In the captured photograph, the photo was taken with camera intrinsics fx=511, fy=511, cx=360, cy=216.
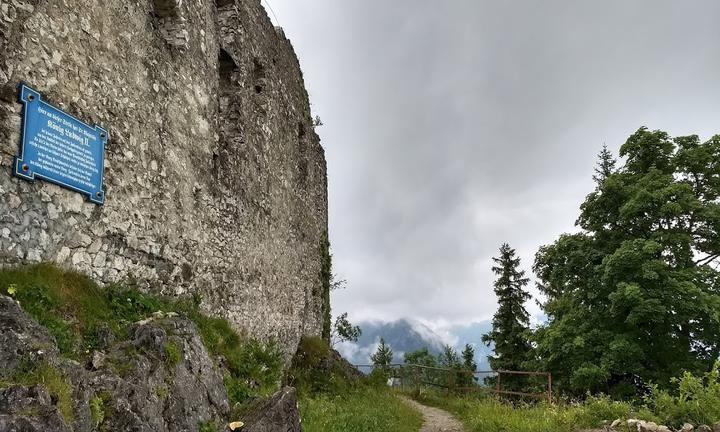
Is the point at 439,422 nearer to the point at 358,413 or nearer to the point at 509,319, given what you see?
the point at 358,413

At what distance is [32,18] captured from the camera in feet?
17.3

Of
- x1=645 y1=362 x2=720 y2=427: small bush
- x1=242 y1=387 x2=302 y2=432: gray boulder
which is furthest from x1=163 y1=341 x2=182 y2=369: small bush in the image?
x1=645 y1=362 x2=720 y2=427: small bush

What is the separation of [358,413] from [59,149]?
7605 millimetres

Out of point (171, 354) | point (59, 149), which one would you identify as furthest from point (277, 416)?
point (59, 149)

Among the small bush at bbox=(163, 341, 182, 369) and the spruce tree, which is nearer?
the small bush at bbox=(163, 341, 182, 369)

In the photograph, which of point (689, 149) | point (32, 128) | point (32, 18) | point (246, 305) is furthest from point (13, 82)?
point (689, 149)

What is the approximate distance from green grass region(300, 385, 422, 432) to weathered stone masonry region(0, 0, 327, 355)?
1947 millimetres

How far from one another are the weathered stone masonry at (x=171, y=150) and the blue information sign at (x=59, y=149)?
104 millimetres

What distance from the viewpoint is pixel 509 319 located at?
32.4 metres

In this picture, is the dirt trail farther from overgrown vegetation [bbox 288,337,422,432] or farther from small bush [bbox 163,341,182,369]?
small bush [bbox 163,341,182,369]

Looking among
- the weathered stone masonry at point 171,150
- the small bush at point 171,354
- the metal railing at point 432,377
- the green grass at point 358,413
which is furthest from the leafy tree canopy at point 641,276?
the small bush at point 171,354

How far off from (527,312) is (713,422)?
78.0 ft

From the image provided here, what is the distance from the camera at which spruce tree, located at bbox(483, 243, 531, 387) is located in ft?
103

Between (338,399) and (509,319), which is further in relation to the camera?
(509,319)
